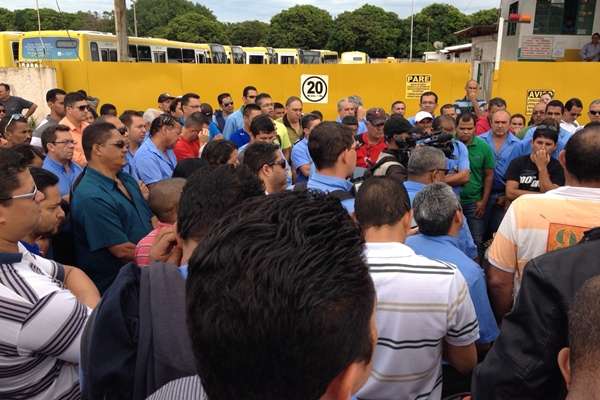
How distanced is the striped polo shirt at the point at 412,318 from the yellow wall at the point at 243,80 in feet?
34.0

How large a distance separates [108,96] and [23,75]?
6.78 ft

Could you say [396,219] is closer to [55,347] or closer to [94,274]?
[55,347]

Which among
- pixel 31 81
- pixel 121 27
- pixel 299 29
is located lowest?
pixel 31 81

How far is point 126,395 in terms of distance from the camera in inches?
61.0

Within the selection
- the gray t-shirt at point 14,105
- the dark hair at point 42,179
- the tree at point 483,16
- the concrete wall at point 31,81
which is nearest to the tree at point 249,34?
the tree at point 483,16

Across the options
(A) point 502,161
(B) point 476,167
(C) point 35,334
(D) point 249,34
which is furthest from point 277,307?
(D) point 249,34

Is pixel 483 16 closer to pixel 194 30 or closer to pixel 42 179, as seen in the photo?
pixel 194 30

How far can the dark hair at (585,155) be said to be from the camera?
94.0 inches

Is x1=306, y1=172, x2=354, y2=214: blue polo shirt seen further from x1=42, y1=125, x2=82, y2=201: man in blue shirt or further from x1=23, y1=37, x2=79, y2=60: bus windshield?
x1=23, y1=37, x2=79, y2=60: bus windshield

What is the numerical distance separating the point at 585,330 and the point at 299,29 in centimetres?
6433

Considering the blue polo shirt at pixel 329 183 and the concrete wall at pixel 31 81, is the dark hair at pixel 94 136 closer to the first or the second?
the blue polo shirt at pixel 329 183

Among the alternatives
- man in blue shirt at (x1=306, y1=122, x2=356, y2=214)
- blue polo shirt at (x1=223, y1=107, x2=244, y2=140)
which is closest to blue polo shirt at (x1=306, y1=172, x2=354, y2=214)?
man in blue shirt at (x1=306, y1=122, x2=356, y2=214)

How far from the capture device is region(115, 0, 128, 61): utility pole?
568 inches

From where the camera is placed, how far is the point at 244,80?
12.6 metres
